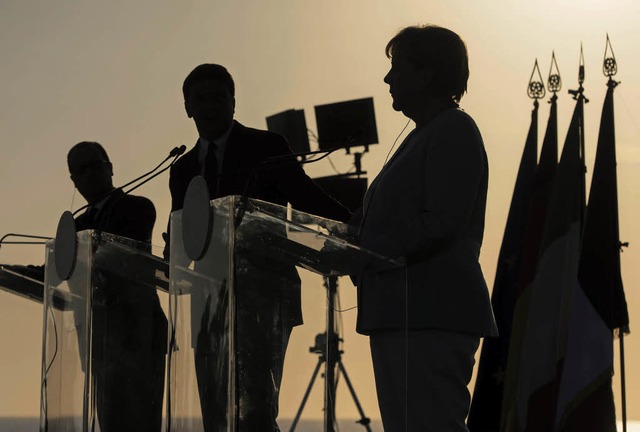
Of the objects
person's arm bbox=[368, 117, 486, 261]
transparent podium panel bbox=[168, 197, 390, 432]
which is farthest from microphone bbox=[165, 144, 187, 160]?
person's arm bbox=[368, 117, 486, 261]

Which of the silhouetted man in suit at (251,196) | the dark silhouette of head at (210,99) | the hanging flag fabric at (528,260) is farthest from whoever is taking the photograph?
the hanging flag fabric at (528,260)

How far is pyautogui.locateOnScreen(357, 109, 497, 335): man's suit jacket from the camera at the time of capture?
7.32ft

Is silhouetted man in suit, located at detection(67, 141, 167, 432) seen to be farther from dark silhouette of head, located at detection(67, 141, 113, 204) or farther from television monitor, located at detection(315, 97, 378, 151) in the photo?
television monitor, located at detection(315, 97, 378, 151)

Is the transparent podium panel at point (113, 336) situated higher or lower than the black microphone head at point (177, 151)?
lower

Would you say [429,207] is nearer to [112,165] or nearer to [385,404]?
[385,404]

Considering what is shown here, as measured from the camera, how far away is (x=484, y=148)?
2.36m

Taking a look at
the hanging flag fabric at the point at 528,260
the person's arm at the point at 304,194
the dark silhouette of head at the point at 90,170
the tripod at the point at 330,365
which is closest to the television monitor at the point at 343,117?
the dark silhouette of head at the point at 90,170

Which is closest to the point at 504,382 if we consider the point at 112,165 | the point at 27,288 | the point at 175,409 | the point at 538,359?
the point at 538,359

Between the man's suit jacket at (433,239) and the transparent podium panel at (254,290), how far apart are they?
0.06 meters

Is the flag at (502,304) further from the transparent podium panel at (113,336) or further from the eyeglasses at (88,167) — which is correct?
the transparent podium panel at (113,336)

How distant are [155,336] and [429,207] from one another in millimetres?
1225

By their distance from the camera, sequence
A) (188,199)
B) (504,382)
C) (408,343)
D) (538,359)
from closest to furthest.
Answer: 1. (408,343)
2. (188,199)
3. (538,359)
4. (504,382)

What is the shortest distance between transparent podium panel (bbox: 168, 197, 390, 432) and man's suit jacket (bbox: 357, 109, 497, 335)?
0.18 feet

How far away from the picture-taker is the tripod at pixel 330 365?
7.53 feet
